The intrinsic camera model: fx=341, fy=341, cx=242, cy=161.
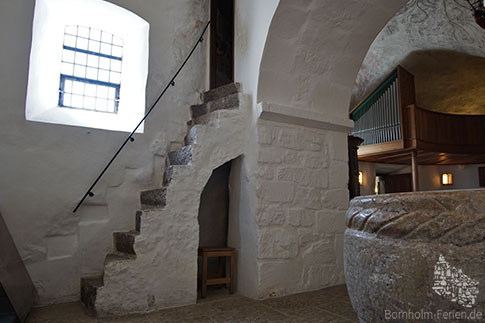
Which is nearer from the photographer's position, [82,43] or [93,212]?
[93,212]

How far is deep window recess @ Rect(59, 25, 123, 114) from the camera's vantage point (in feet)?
10.5

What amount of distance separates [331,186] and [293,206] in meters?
0.53

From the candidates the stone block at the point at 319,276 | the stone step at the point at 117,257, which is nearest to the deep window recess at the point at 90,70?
the stone step at the point at 117,257

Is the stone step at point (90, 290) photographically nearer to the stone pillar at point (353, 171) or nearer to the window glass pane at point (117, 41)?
the window glass pane at point (117, 41)

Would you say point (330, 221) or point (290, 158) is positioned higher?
point (290, 158)

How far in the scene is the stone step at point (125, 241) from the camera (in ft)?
8.54

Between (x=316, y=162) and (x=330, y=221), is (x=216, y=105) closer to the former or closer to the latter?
(x=316, y=162)

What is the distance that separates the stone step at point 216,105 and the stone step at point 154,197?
0.97 meters

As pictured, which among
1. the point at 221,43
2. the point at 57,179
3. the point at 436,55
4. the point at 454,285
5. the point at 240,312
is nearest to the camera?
the point at 454,285

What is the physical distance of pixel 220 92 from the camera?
347 centimetres

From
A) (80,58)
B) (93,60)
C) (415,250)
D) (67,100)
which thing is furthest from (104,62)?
(415,250)

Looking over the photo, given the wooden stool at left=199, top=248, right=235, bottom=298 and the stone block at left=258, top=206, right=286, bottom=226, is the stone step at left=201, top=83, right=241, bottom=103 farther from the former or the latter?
the wooden stool at left=199, top=248, right=235, bottom=298

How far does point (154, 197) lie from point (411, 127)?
7.54 metres

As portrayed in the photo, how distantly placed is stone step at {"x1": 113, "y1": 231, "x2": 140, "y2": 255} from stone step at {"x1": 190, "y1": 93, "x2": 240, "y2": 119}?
1359 millimetres
